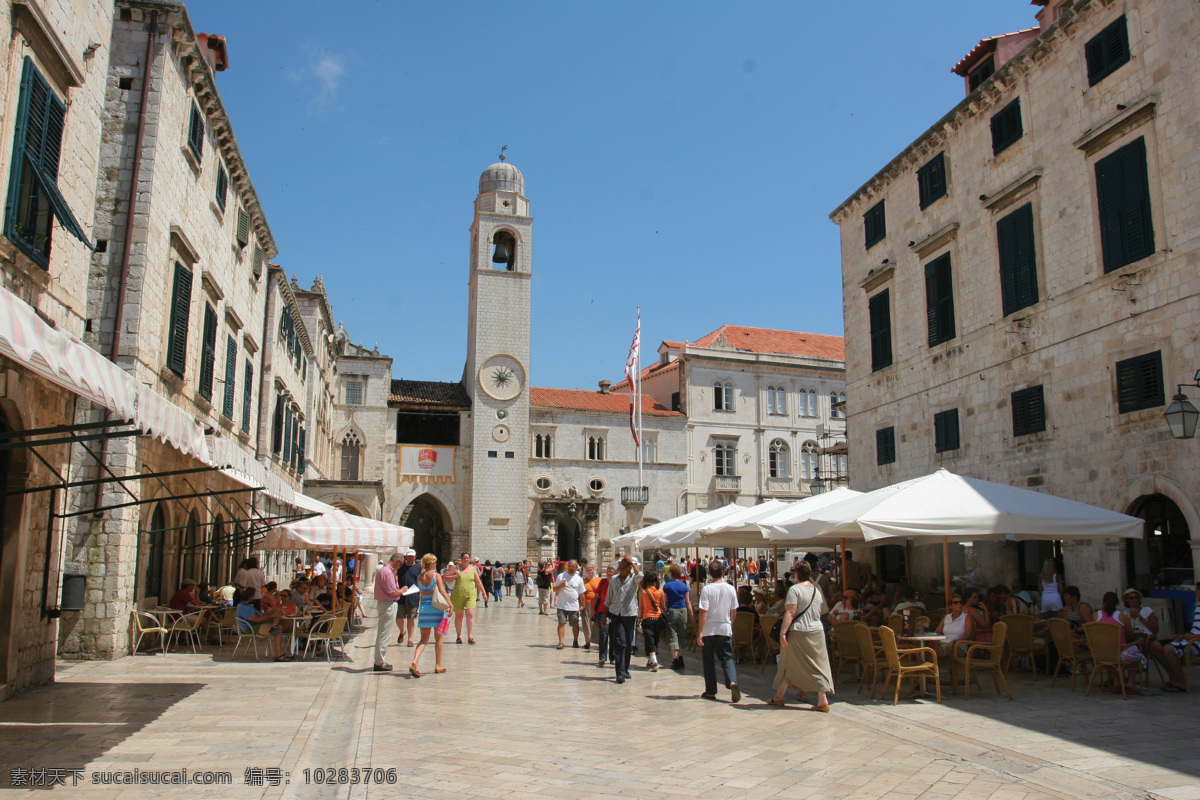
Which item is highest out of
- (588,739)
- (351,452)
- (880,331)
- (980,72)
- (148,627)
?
(980,72)

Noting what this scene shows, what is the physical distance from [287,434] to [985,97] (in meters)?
20.8

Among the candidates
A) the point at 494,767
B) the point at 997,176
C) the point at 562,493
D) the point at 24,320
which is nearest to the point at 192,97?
the point at 24,320

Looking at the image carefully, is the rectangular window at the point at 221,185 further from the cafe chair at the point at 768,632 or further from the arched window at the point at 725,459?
the arched window at the point at 725,459

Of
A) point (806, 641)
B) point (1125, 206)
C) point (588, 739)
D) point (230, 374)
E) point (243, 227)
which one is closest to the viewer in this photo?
point (588, 739)

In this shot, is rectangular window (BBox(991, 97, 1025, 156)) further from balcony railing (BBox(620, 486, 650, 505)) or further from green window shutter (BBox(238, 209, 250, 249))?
balcony railing (BBox(620, 486, 650, 505))

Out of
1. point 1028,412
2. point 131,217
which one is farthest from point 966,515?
point 131,217

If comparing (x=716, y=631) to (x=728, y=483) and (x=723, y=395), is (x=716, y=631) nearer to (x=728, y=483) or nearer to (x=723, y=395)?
(x=728, y=483)

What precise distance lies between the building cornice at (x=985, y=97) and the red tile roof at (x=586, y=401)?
22351 mm

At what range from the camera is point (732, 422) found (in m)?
45.2

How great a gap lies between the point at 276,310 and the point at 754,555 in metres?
31.1

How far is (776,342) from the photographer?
49094 millimetres

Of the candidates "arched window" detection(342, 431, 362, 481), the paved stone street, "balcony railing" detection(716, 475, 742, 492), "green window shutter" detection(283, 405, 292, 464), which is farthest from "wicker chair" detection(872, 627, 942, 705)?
"balcony railing" detection(716, 475, 742, 492)

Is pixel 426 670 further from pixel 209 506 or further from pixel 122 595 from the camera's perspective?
pixel 209 506

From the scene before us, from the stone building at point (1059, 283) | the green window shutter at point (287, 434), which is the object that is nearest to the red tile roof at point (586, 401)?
the green window shutter at point (287, 434)
